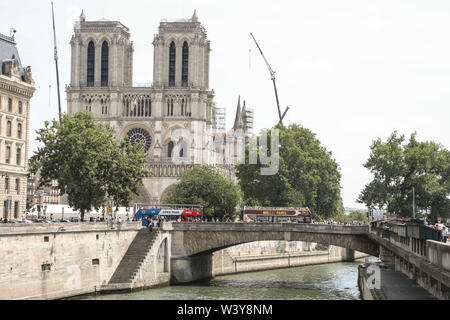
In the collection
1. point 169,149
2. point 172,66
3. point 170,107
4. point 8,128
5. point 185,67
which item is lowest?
point 8,128

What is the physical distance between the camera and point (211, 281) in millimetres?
66188

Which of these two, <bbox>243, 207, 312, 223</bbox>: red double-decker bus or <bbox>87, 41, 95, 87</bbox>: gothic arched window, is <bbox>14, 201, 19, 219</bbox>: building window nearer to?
<bbox>243, 207, 312, 223</bbox>: red double-decker bus

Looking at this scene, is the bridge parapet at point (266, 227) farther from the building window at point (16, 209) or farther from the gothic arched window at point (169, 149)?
the gothic arched window at point (169, 149)

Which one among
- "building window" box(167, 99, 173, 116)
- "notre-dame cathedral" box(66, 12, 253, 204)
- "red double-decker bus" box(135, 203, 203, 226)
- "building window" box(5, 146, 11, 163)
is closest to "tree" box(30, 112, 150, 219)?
"building window" box(5, 146, 11, 163)

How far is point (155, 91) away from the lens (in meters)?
128

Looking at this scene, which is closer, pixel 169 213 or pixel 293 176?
pixel 169 213

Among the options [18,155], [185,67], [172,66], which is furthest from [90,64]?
[18,155]

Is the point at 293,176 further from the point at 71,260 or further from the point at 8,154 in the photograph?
the point at 71,260

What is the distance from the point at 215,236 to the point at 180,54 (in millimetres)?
68305

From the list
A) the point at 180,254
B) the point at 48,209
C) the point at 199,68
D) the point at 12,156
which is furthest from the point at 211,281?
the point at 199,68

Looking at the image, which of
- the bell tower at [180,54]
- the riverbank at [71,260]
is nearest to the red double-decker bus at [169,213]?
the riverbank at [71,260]

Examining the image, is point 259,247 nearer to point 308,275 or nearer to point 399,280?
point 308,275

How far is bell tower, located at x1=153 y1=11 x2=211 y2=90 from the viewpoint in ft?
420

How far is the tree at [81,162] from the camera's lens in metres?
62.5
